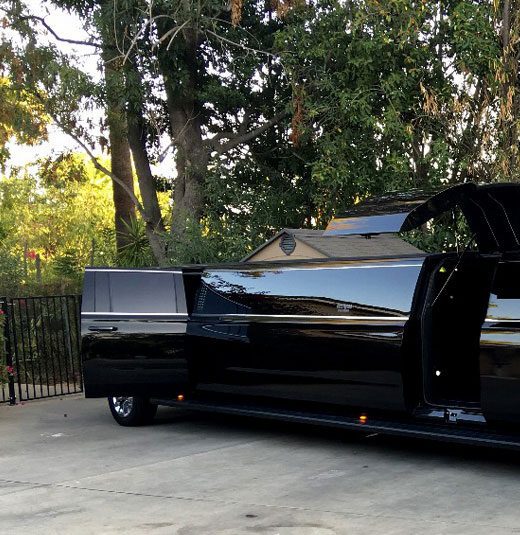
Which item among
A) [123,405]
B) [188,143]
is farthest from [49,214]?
[123,405]

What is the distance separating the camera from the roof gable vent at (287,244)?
1614 cm

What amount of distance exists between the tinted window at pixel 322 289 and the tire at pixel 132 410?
62.1 inches

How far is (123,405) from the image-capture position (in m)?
11.9

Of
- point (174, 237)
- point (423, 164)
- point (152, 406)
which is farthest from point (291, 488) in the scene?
point (174, 237)

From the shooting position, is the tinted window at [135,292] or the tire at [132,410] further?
the tire at [132,410]

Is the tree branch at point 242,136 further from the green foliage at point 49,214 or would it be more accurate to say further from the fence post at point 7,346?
the green foliage at point 49,214

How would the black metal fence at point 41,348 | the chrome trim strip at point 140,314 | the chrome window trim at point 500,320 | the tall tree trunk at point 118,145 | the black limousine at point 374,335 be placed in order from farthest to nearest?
the tall tree trunk at point 118,145 < the black metal fence at point 41,348 < the chrome trim strip at point 140,314 < the black limousine at point 374,335 < the chrome window trim at point 500,320

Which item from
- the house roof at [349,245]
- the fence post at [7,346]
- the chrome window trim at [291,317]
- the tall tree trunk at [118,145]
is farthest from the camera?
the tall tree trunk at [118,145]

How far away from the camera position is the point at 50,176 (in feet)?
79.8

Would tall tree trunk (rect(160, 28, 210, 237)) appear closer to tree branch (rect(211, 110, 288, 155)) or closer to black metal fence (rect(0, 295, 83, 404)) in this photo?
tree branch (rect(211, 110, 288, 155))

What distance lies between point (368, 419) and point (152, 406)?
11.2 feet

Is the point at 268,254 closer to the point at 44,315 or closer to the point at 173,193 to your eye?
the point at 44,315

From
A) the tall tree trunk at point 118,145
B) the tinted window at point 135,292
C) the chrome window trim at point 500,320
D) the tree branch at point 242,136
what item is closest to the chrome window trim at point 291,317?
the tinted window at point 135,292

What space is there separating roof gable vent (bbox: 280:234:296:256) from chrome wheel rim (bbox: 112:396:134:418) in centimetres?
508
